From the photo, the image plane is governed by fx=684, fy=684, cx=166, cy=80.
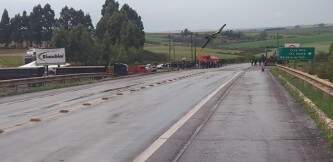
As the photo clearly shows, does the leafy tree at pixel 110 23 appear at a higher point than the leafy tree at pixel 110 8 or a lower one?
lower

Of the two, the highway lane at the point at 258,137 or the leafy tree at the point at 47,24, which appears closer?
the highway lane at the point at 258,137

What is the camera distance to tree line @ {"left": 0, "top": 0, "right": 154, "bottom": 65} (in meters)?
100

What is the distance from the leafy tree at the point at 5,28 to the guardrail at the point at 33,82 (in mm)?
118327

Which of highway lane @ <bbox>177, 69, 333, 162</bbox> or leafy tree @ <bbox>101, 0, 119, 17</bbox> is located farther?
leafy tree @ <bbox>101, 0, 119, 17</bbox>

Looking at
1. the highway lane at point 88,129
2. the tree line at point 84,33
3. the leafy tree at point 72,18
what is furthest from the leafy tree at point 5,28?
the highway lane at point 88,129

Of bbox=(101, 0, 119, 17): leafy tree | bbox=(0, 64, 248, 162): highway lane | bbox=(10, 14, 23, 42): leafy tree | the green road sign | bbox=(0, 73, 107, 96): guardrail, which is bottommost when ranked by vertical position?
bbox=(0, 73, 107, 96): guardrail

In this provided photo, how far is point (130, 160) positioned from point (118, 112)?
8.85 meters

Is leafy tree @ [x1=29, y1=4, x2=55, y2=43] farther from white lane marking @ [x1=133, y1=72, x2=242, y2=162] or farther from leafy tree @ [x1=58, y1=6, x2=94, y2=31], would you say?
white lane marking @ [x1=133, y1=72, x2=242, y2=162]

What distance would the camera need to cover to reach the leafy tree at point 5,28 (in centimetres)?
16475

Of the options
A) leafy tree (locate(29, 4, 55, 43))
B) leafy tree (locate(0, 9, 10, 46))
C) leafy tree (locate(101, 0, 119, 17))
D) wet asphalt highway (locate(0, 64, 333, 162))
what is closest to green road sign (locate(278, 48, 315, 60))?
wet asphalt highway (locate(0, 64, 333, 162))

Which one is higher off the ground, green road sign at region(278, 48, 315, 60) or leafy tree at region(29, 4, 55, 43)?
leafy tree at region(29, 4, 55, 43)

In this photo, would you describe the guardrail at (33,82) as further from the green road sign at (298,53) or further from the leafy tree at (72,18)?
the leafy tree at (72,18)

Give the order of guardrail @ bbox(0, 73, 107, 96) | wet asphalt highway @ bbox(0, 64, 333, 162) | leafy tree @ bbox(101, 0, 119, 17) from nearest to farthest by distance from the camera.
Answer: wet asphalt highway @ bbox(0, 64, 333, 162)
guardrail @ bbox(0, 73, 107, 96)
leafy tree @ bbox(101, 0, 119, 17)

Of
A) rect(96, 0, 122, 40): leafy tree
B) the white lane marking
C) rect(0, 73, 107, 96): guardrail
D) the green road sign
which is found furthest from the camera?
rect(96, 0, 122, 40): leafy tree
